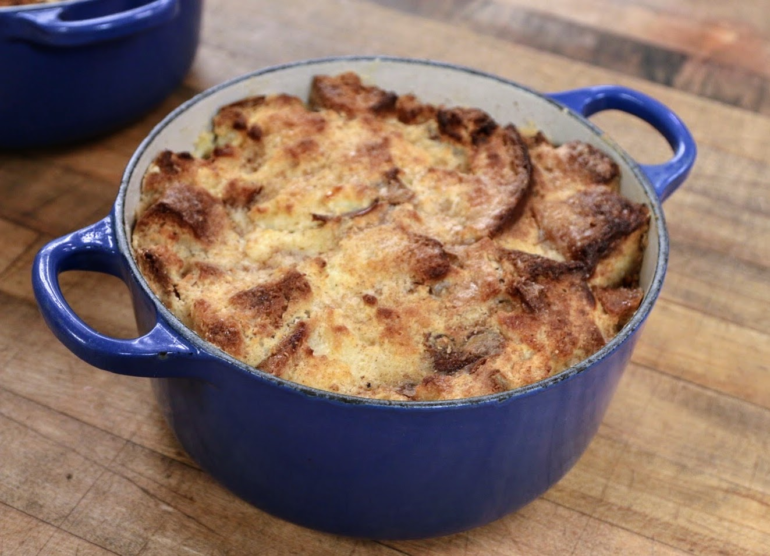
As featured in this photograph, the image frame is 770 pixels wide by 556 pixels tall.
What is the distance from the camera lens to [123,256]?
102cm

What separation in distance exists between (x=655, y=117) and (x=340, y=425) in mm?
743

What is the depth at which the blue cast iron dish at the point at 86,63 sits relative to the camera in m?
1.36

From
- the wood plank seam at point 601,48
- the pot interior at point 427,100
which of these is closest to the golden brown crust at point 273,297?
the pot interior at point 427,100

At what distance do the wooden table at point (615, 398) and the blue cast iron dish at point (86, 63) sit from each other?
0.27 ft

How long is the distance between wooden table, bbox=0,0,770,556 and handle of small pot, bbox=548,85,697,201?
0.89 feet

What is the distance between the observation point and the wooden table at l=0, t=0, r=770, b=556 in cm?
112

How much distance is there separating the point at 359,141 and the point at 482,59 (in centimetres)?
74

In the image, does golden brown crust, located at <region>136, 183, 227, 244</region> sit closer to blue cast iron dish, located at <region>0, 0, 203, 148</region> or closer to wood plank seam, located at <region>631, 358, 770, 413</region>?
blue cast iron dish, located at <region>0, 0, 203, 148</region>

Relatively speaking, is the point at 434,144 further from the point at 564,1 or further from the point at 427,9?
the point at 564,1

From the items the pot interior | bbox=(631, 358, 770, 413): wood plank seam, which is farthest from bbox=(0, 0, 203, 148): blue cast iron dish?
bbox=(631, 358, 770, 413): wood plank seam

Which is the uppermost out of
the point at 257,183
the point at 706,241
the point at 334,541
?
the point at 257,183

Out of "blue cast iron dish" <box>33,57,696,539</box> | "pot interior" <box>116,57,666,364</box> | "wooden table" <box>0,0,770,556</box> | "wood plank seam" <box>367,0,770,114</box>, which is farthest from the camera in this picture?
"wood plank seam" <box>367,0,770,114</box>

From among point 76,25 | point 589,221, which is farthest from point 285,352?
point 76,25

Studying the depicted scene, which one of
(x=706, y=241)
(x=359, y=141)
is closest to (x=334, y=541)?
(x=359, y=141)
